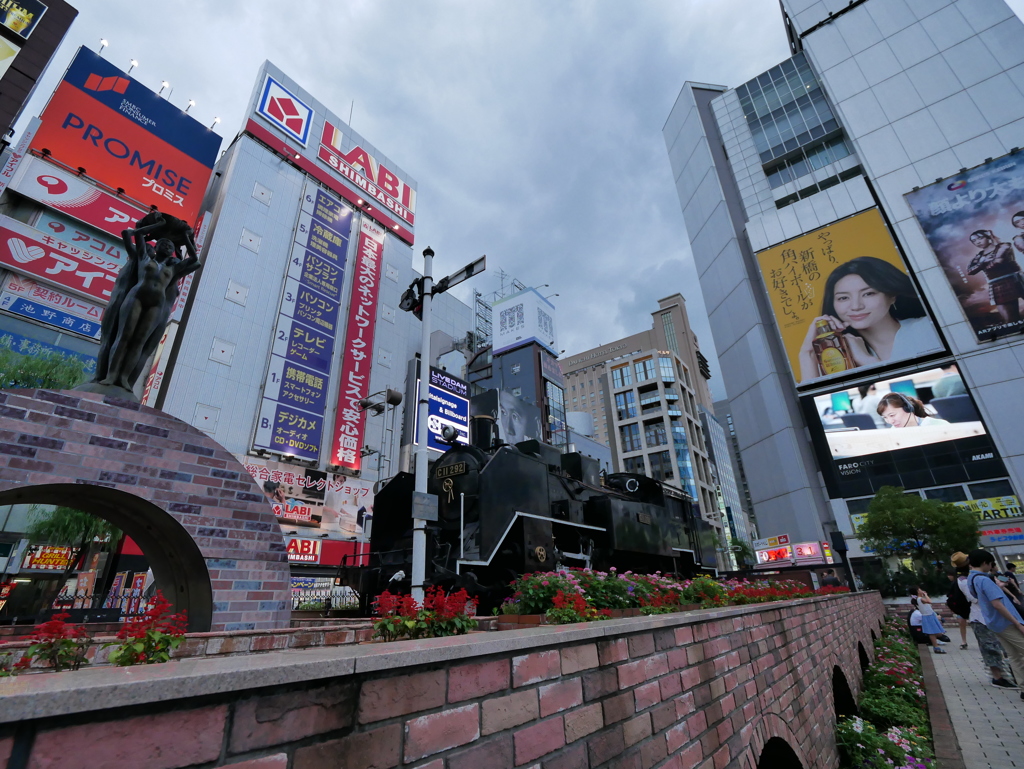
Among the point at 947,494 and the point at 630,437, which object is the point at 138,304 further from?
the point at 630,437

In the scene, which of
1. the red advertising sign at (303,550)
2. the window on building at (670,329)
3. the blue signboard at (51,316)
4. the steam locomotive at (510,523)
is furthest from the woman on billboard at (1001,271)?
the window on building at (670,329)

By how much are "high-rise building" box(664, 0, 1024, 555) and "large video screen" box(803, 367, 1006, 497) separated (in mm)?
80

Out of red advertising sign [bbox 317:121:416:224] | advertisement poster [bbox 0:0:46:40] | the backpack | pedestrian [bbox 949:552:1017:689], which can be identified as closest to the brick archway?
pedestrian [bbox 949:552:1017:689]

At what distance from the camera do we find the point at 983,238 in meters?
26.1

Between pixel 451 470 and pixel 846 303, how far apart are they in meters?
29.5

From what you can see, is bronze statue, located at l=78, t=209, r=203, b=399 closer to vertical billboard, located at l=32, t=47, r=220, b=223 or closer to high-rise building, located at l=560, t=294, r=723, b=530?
vertical billboard, located at l=32, t=47, r=220, b=223

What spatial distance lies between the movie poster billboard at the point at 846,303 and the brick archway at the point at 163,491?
3173cm

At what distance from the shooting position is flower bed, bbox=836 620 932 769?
450 centimetres

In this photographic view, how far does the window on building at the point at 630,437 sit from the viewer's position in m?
58.7

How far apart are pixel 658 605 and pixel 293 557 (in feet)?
51.7

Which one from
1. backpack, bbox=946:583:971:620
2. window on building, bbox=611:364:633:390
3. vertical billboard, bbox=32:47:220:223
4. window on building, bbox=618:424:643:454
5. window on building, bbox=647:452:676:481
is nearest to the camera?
backpack, bbox=946:583:971:620

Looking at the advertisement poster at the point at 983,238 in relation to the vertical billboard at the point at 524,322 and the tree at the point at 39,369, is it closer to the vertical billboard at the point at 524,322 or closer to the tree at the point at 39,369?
the vertical billboard at the point at 524,322

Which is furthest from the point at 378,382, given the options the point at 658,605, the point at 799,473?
the point at 799,473

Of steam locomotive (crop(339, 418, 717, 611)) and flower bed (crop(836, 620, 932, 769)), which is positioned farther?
steam locomotive (crop(339, 418, 717, 611))
